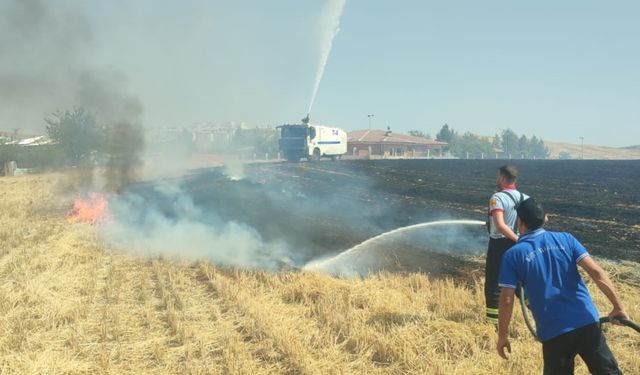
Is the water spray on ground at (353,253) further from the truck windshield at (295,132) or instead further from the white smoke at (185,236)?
the truck windshield at (295,132)

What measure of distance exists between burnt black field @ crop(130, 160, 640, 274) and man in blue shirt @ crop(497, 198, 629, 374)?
7.18 meters

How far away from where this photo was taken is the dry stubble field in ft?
15.0

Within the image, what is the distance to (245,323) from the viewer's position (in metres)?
5.62

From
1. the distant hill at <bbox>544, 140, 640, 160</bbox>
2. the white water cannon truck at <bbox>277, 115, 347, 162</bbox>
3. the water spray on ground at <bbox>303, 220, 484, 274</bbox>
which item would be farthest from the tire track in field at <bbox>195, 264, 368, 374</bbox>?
the distant hill at <bbox>544, 140, 640, 160</bbox>

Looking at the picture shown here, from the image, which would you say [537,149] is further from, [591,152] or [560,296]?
[560,296]

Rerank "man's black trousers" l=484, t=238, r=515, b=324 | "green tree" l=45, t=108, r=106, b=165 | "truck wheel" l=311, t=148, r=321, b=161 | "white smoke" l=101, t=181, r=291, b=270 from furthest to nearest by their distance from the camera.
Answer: "truck wheel" l=311, t=148, r=321, b=161 → "green tree" l=45, t=108, r=106, b=165 → "white smoke" l=101, t=181, r=291, b=270 → "man's black trousers" l=484, t=238, r=515, b=324

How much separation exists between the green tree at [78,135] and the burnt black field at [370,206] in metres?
5.96

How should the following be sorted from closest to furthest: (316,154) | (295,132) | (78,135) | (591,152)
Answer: (78,135) < (295,132) < (316,154) < (591,152)

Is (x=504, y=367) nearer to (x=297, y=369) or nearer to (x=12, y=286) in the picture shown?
(x=297, y=369)

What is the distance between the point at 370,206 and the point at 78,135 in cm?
2163

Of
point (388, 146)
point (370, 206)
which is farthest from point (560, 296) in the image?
point (388, 146)

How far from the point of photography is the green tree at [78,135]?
2577 centimetres

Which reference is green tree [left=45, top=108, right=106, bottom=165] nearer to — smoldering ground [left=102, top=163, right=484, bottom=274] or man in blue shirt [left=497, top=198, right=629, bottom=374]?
smoldering ground [left=102, top=163, right=484, bottom=274]

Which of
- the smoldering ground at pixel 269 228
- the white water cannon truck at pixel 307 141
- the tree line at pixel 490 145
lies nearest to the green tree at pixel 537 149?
the tree line at pixel 490 145
